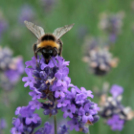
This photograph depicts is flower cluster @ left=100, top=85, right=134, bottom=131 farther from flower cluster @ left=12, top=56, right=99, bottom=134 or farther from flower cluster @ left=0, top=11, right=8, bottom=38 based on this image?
flower cluster @ left=0, top=11, right=8, bottom=38

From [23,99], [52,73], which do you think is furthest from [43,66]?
[23,99]

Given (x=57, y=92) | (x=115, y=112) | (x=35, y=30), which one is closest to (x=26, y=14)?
(x=115, y=112)

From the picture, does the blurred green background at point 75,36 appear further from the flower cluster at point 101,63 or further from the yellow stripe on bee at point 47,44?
the yellow stripe on bee at point 47,44

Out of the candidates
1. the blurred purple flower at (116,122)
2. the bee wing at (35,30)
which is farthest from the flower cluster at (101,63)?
the bee wing at (35,30)

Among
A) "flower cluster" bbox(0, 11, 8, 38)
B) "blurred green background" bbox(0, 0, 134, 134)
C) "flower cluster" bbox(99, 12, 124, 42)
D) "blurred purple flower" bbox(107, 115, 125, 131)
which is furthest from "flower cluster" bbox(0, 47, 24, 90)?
"flower cluster" bbox(0, 11, 8, 38)

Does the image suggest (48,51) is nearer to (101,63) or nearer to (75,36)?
(101,63)

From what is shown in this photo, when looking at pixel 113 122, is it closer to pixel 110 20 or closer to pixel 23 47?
pixel 110 20
